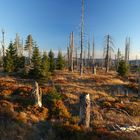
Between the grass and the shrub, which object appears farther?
the shrub

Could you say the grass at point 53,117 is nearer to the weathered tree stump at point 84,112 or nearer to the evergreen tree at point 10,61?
the weathered tree stump at point 84,112

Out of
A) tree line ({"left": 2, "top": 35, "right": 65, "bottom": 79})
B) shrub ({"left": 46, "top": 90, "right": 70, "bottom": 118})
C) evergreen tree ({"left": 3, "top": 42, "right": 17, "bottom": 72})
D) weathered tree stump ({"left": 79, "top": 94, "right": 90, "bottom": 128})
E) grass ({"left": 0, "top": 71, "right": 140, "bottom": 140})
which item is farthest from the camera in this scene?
evergreen tree ({"left": 3, "top": 42, "right": 17, "bottom": 72})

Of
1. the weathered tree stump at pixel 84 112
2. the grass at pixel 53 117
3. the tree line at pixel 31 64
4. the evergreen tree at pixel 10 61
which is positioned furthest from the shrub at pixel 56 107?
the evergreen tree at pixel 10 61

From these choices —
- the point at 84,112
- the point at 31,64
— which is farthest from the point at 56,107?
the point at 31,64

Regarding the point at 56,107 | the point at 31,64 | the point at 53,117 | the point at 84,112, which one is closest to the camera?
the point at 84,112

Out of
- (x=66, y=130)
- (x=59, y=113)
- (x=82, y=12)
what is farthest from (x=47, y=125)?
(x=82, y=12)

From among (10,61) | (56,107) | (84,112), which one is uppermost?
(10,61)

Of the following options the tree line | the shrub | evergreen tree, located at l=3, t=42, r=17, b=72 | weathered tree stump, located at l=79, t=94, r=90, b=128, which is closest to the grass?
the shrub

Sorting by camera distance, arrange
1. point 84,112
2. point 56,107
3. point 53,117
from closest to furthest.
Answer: point 84,112
point 53,117
point 56,107

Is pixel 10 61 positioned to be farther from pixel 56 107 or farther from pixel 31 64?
pixel 56 107

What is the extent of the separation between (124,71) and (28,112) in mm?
29613

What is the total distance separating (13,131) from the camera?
952cm

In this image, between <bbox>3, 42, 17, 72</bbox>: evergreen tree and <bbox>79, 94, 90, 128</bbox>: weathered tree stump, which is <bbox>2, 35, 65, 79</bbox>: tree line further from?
<bbox>79, 94, 90, 128</bbox>: weathered tree stump

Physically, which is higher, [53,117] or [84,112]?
[84,112]
